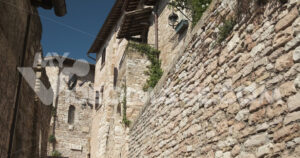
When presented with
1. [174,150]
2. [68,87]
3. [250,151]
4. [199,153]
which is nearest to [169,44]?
[174,150]

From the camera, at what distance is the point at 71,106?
2045cm

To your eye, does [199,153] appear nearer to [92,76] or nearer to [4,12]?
[4,12]

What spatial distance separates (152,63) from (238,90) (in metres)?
7.78

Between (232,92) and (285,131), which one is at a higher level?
(232,92)

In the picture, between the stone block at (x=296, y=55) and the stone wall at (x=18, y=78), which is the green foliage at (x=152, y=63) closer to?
the stone wall at (x=18, y=78)

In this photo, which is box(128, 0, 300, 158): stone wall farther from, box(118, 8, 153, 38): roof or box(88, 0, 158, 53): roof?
box(88, 0, 158, 53): roof

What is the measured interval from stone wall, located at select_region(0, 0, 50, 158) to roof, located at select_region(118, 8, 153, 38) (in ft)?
25.2

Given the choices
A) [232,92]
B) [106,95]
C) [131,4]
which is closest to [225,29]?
[232,92]

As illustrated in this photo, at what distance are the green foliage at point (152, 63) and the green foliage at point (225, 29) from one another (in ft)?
21.6

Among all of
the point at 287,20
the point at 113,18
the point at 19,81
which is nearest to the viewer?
the point at 287,20

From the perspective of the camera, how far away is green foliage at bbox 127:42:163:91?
1146 centimetres

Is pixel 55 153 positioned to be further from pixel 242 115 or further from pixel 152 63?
pixel 242 115

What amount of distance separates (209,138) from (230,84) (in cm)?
91

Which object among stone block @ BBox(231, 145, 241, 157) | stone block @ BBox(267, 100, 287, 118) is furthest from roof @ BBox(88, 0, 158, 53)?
stone block @ BBox(267, 100, 287, 118)
